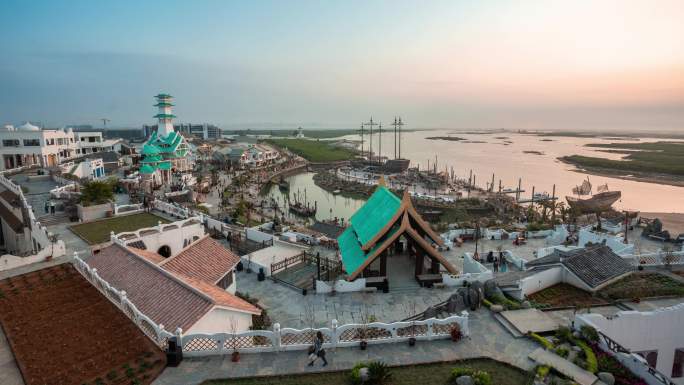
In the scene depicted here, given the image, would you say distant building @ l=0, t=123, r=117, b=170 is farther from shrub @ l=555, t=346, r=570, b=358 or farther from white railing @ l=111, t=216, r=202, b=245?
shrub @ l=555, t=346, r=570, b=358

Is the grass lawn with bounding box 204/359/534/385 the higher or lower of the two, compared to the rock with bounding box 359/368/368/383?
lower

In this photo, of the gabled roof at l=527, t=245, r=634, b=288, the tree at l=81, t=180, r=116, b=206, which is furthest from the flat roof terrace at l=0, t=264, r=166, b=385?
the gabled roof at l=527, t=245, r=634, b=288

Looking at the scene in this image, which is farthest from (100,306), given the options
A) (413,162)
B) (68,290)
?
(413,162)

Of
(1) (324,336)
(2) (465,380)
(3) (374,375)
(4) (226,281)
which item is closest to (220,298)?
(1) (324,336)

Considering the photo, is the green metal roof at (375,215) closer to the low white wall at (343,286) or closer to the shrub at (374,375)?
the low white wall at (343,286)

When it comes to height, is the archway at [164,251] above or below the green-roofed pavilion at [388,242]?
below

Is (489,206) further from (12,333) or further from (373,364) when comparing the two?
(12,333)

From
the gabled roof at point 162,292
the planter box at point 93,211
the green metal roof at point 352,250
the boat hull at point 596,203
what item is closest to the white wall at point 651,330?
the green metal roof at point 352,250
